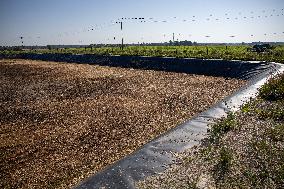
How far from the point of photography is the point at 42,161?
25.0ft

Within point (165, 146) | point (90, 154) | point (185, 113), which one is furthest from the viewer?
point (185, 113)

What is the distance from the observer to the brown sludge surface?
7215 mm

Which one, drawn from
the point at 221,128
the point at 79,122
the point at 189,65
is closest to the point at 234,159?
the point at 221,128

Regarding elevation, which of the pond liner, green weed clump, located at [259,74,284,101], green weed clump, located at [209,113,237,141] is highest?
the pond liner

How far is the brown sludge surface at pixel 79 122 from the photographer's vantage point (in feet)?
23.7

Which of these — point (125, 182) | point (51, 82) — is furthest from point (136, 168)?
point (51, 82)

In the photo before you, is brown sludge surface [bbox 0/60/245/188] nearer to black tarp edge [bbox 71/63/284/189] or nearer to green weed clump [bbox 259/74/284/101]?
black tarp edge [bbox 71/63/284/189]

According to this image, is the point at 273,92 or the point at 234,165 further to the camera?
the point at 273,92

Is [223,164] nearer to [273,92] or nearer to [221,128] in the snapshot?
[221,128]

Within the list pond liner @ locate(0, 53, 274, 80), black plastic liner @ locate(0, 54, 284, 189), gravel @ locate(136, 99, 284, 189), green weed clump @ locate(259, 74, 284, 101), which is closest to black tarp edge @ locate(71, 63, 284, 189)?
black plastic liner @ locate(0, 54, 284, 189)

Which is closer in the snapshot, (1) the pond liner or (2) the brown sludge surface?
(2) the brown sludge surface

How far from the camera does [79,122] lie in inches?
435

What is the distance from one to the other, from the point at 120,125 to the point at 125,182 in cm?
510

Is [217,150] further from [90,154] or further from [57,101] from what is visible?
[57,101]
